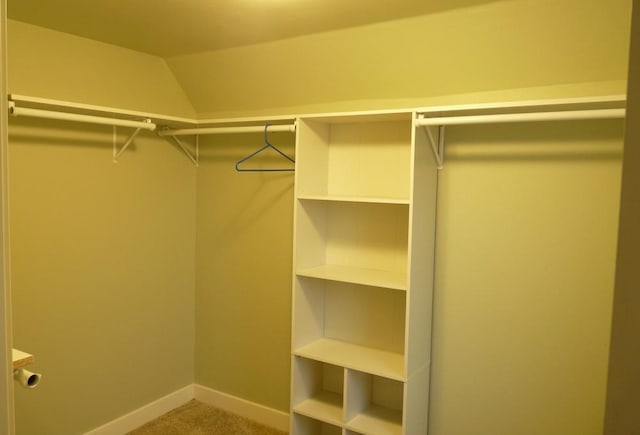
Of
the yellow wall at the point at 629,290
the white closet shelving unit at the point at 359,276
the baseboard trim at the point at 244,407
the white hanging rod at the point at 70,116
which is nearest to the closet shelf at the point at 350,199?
the white closet shelving unit at the point at 359,276

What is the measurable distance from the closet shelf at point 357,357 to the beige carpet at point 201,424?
2.60 feet

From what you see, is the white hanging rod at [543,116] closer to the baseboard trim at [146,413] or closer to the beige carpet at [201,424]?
the beige carpet at [201,424]

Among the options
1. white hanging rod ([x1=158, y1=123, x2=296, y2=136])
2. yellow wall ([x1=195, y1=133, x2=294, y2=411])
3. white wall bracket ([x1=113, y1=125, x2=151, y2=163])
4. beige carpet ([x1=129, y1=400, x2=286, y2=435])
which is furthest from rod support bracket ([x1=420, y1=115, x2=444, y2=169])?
beige carpet ([x1=129, y1=400, x2=286, y2=435])

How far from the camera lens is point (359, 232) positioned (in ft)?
9.33

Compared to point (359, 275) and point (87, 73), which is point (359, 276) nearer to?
point (359, 275)

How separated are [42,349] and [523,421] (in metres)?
2.49

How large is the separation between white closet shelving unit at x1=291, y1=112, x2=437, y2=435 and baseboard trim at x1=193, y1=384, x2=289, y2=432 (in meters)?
0.36

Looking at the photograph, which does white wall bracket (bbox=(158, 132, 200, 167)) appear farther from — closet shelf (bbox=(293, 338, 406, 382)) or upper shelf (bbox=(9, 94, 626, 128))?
closet shelf (bbox=(293, 338, 406, 382))

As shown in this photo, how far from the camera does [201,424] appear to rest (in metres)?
3.22

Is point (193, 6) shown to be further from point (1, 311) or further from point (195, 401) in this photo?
point (195, 401)

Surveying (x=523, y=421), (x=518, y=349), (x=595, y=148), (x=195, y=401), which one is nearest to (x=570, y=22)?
(x=595, y=148)

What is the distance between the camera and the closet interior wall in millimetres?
2236

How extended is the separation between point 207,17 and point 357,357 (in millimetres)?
1821

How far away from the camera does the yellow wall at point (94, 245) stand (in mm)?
2600
